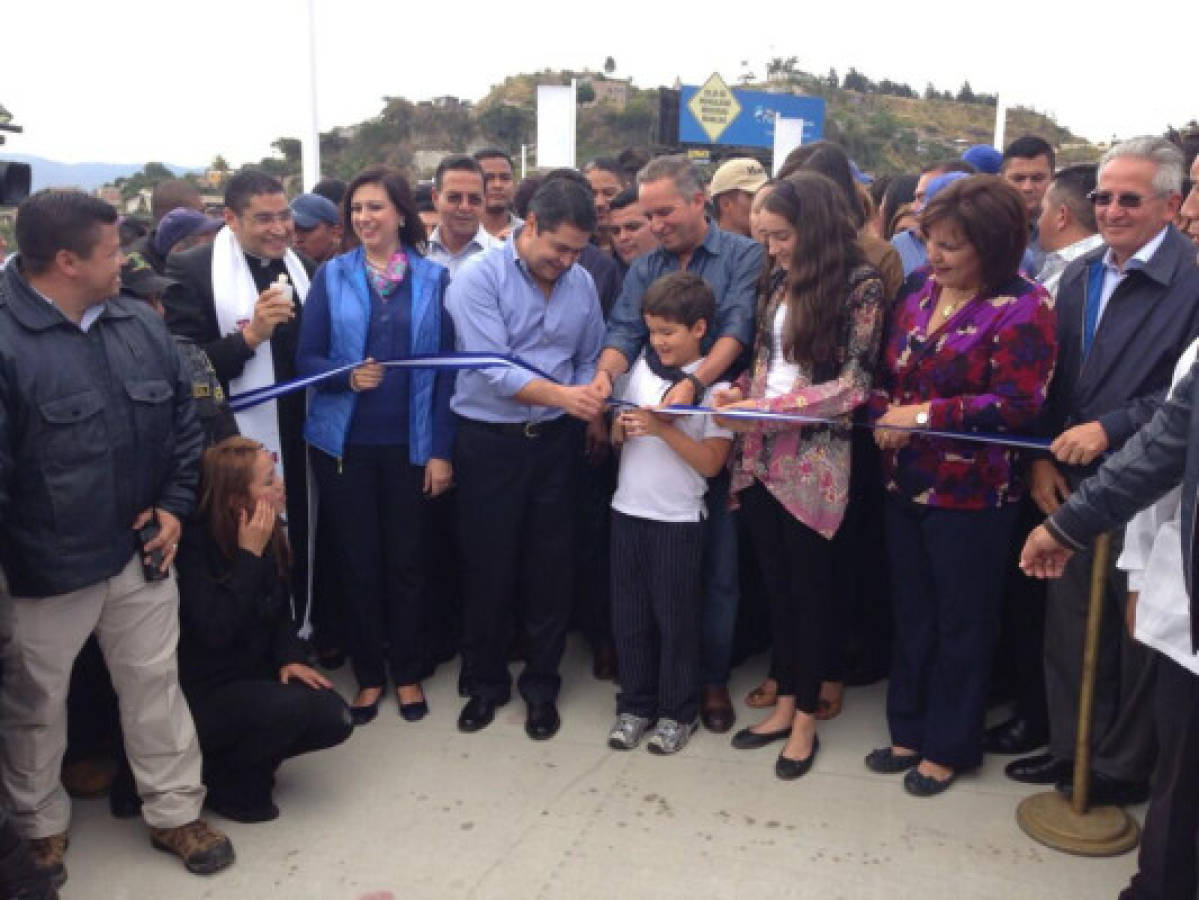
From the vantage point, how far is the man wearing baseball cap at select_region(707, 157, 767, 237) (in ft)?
15.7

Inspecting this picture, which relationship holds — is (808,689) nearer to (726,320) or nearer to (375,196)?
(726,320)

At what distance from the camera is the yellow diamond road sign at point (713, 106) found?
40.5 meters

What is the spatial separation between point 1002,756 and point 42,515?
3272mm

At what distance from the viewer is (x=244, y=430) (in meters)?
4.18

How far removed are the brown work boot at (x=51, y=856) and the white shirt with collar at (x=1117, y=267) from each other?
11.8ft

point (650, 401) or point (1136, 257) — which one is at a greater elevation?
point (1136, 257)

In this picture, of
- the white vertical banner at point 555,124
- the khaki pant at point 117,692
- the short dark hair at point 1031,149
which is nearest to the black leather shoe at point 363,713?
the khaki pant at point 117,692

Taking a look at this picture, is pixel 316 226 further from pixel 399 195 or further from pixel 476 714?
pixel 476 714

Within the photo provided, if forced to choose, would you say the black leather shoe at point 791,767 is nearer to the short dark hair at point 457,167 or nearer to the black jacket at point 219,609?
the black jacket at point 219,609

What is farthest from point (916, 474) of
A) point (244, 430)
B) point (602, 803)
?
point (244, 430)

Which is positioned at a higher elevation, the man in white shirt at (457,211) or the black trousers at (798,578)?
the man in white shirt at (457,211)

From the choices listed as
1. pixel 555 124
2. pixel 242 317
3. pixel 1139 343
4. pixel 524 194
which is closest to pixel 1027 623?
pixel 1139 343

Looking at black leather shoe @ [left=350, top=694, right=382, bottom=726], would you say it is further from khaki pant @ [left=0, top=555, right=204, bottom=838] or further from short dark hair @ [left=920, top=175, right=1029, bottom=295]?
short dark hair @ [left=920, top=175, right=1029, bottom=295]

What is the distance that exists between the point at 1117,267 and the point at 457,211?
2.81m
